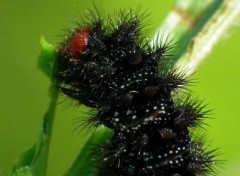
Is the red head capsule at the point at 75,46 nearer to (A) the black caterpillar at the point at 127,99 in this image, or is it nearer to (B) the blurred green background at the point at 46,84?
(A) the black caterpillar at the point at 127,99

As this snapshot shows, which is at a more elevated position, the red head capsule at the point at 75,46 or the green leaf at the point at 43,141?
the red head capsule at the point at 75,46

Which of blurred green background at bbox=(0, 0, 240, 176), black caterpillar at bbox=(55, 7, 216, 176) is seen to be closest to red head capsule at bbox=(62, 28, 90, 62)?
black caterpillar at bbox=(55, 7, 216, 176)

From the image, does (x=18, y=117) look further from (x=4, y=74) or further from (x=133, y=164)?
(x=133, y=164)

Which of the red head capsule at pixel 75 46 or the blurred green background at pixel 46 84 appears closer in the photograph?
the red head capsule at pixel 75 46

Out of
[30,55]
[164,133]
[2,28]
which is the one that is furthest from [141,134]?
[2,28]

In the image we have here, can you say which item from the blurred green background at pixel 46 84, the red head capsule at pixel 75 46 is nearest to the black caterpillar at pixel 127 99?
the red head capsule at pixel 75 46

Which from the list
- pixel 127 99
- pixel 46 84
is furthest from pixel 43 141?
pixel 46 84

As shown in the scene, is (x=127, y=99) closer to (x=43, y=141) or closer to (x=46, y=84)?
(x=43, y=141)

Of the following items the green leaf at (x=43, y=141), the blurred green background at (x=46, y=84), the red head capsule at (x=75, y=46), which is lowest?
the green leaf at (x=43, y=141)
